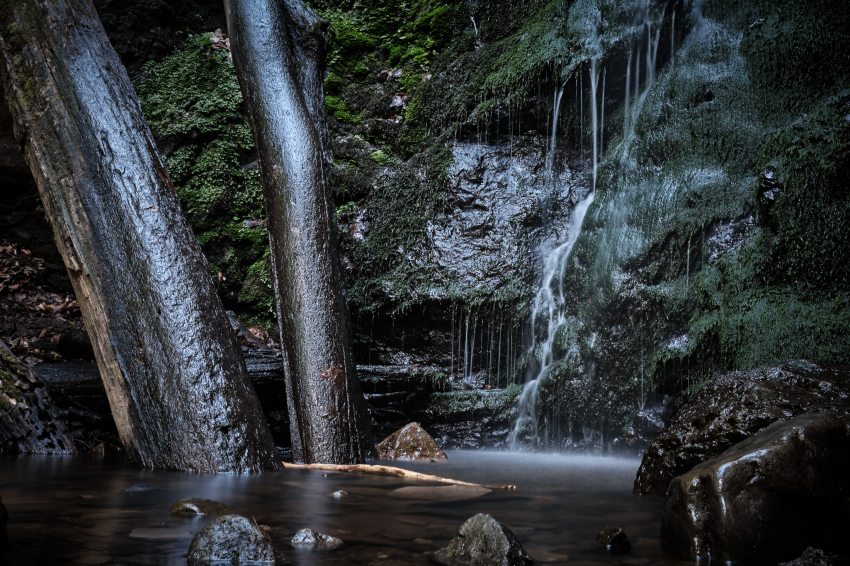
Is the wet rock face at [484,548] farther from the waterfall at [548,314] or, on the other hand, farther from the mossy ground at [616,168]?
the waterfall at [548,314]

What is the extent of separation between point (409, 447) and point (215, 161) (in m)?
5.34

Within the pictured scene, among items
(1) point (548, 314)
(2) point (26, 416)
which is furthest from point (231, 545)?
(1) point (548, 314)

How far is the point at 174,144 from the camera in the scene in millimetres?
8898

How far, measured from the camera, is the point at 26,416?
496cm

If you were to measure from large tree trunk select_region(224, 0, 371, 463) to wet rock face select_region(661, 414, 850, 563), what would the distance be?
2522mm

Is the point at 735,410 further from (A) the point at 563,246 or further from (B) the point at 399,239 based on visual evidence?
(B) the point at 399,239

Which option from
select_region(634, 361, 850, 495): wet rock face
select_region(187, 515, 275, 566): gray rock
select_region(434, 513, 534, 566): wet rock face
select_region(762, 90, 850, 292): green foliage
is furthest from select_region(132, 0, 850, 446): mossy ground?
select_region(187, 515, 275, 566): gray rock

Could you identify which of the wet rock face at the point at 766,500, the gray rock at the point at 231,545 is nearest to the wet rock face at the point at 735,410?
the wet rock face at the point at 766,500

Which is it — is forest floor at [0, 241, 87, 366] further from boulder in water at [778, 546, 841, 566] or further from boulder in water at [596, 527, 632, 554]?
boulder in water at [778, 546, 841, 566]

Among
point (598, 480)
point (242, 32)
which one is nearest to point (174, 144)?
point (242, 32)

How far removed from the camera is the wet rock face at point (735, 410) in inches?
139

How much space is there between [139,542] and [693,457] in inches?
115

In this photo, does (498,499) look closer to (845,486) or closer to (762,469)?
(762,469)

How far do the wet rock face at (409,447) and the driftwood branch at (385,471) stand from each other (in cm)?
115
